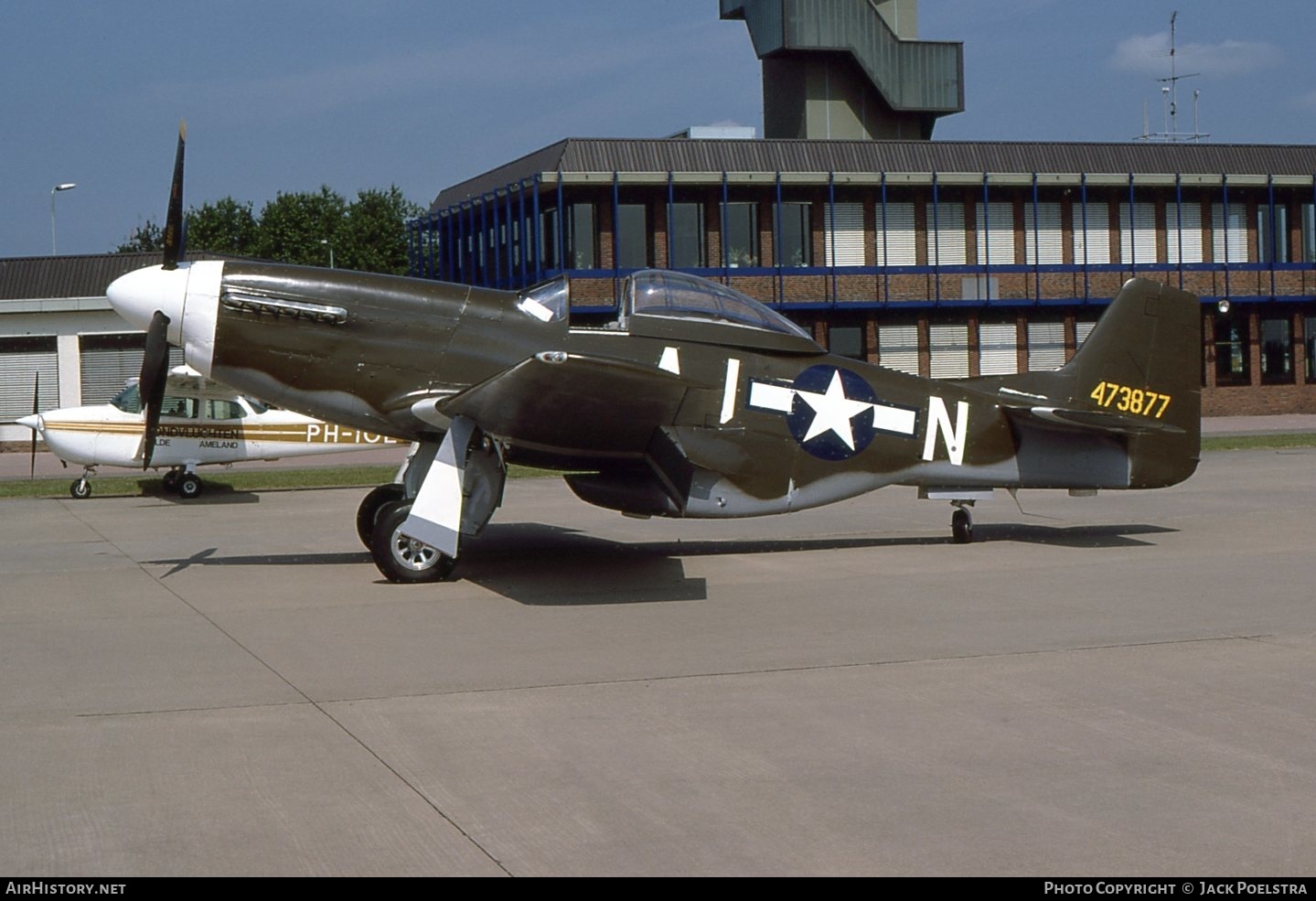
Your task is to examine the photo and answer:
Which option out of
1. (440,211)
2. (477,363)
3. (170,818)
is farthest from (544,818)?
(440,211)

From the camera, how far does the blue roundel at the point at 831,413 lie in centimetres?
1206

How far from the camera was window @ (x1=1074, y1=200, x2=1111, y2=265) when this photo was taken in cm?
4075

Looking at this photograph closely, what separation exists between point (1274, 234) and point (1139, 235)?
4.84 metres

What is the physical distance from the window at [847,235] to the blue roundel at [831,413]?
26.9 m

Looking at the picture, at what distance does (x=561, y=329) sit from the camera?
1142cm

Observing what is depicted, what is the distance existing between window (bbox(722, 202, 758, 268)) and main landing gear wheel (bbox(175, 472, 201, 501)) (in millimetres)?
20228

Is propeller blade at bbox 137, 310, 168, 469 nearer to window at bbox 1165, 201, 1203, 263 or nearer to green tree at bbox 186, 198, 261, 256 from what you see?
window at bbox 1165, 201, 1203, 263

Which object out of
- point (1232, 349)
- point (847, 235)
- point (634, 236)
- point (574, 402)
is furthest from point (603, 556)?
point (1232, 349)

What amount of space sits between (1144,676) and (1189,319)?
750 centimetres

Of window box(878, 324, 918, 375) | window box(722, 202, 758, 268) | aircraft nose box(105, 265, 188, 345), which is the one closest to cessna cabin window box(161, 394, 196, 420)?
aircraft nose box(105, 265, 188, 345)

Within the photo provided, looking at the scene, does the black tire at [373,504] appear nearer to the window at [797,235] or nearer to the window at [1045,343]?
the window at [797,235]

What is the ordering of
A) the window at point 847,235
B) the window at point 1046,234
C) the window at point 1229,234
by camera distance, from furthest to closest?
the window at point 1229,234 → the window at point 1046,234 → the window at point 847,235

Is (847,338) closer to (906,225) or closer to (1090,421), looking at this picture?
(906,225)

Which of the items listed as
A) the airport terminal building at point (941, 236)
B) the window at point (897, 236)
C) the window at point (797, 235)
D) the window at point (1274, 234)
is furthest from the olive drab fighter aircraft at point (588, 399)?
the window at point (1274, 234)
